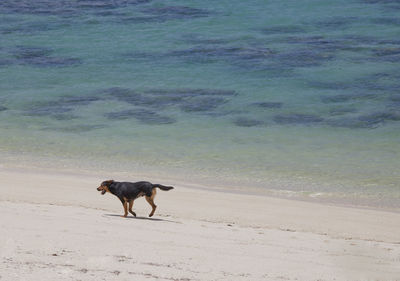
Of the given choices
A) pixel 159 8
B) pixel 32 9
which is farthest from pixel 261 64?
pixel 32 9

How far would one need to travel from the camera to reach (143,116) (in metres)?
18.5

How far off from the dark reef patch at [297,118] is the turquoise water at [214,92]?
8cm

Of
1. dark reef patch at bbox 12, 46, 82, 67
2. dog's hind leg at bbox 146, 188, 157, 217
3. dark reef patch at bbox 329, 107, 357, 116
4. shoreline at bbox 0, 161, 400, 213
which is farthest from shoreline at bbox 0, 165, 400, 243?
dark reef patch at bbox 12, 46, 82, 67

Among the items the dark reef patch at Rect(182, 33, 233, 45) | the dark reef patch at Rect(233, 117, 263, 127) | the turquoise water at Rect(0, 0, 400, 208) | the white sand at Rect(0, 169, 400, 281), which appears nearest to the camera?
the white sand at Rect(0, 169, 400, 281)

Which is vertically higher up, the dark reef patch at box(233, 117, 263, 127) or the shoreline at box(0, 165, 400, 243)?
the shoreline at box(0, 165, 400, 243)

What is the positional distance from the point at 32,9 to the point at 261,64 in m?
11.3

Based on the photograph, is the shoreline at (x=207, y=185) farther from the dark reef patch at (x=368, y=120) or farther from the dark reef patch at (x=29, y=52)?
the dark reef patch at (x=29, y=52)

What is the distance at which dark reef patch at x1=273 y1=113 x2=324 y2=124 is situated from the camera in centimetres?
1789

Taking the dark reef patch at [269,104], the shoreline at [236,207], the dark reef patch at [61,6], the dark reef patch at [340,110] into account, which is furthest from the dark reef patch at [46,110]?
the dark reef patch at [61,6]

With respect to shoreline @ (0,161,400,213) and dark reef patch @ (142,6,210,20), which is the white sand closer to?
shoreline @ (0,161,400,213)

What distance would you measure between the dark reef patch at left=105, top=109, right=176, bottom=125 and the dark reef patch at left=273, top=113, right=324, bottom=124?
2.40 m

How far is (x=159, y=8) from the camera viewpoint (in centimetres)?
2905

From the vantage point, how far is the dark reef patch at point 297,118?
17891 millimetres

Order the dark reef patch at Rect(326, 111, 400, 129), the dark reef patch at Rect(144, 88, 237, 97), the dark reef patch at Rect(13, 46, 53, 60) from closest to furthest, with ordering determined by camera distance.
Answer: the dark reef patch at Rect(326, 111, 400, 129), the dark reef patch at Rect(144, 88, 237, 97), the dark reef patch at Rect(13, 46, 53, 60)
